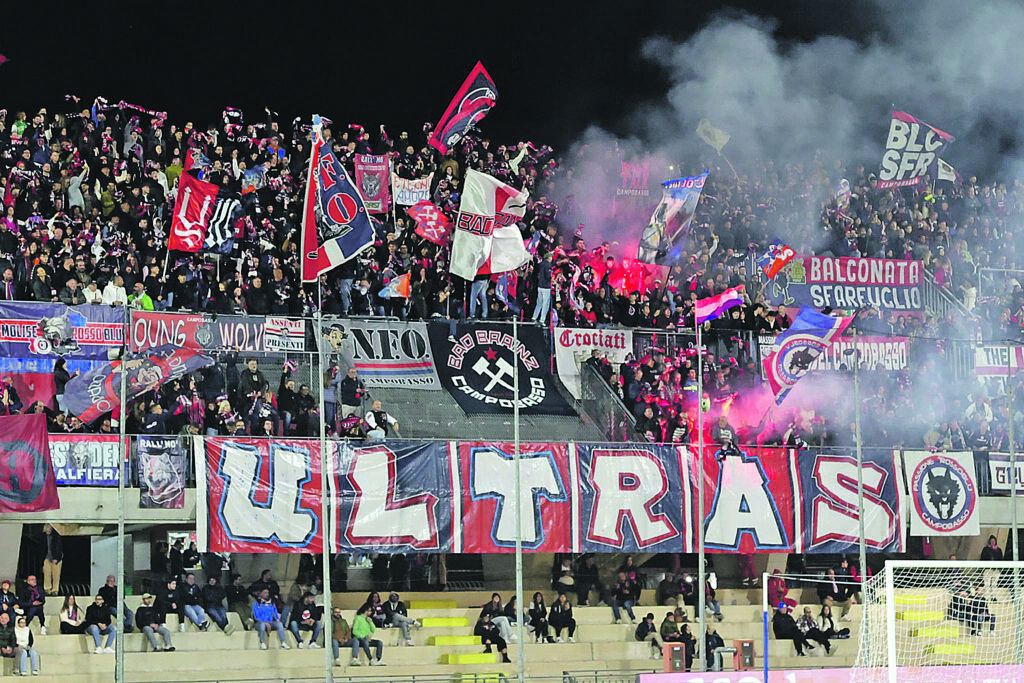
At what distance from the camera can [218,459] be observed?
26266 mm

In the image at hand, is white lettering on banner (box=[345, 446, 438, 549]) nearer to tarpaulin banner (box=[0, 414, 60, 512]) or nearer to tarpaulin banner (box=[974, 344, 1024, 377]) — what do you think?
tarpaulin banner (box=[0, 414, 60, 512])

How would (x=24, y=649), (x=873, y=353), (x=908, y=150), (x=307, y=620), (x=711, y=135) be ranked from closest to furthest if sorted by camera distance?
(x=24, y=649), (x=307, y=620), (x=873, y=353), (x=908, y=150), (x=711, y=135)

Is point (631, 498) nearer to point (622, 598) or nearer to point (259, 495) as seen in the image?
point (622, 598)

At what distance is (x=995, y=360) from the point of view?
3172 cm

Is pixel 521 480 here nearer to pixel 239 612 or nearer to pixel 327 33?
pixel 239 612

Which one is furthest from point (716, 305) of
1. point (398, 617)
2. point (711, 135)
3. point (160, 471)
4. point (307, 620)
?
point (711, 135)

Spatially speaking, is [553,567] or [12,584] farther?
[553,567]

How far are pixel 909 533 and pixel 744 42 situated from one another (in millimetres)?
16909

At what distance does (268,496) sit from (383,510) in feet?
6.74

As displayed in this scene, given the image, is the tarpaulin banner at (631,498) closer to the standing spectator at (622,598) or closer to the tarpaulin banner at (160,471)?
the standing spectator at (622,598)

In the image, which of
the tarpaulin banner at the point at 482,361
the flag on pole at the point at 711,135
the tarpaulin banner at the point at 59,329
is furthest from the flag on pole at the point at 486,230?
the flag on pole at the point at 711,135

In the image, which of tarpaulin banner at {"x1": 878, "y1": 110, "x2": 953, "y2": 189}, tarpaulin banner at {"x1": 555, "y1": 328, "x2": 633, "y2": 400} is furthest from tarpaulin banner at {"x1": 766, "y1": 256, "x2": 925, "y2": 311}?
tarpaulin banner at {"x1": 555, "y1": 328, "x2": 633, "y2": 400}

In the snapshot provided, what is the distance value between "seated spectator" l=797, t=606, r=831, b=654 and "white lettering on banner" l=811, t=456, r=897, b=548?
150 cm

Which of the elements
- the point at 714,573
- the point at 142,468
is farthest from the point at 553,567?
the point at 142,468
